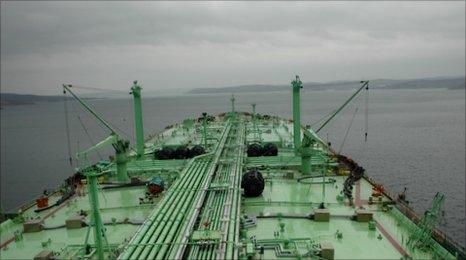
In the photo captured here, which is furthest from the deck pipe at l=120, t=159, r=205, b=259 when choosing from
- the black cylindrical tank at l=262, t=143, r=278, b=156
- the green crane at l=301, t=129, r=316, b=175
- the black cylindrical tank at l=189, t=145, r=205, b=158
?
the black cylindrical tank at l=262, t=143, r=278, b=156

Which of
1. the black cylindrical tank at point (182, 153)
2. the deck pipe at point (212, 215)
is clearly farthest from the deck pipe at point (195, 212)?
the black cylindrical tank at point (182, 153)

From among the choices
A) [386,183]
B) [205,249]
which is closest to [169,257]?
[205,249]

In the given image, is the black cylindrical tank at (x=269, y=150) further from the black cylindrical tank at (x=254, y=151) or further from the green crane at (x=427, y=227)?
the green crane at (x=427, y=227)

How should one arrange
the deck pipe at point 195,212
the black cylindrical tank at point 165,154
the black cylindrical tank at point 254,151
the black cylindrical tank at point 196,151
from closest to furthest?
1. the deck pipe at point 195,212
2. the black cylindrical tank at point 196,151
3. the black cylindrical tank at point 254,151
4. the black cylindrical tank at point 165,154

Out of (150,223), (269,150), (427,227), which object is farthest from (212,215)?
(269,150)

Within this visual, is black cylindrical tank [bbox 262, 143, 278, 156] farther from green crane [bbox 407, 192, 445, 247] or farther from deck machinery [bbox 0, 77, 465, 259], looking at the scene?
green crane [bbox 407, 192, 445, 247]

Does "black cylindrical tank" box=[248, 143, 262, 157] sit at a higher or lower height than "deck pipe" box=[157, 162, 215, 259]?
higher

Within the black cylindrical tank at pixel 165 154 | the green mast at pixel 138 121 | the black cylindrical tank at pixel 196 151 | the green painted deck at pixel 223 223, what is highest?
the green mast at pixel 138 121

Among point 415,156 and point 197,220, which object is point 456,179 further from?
point 197,220
